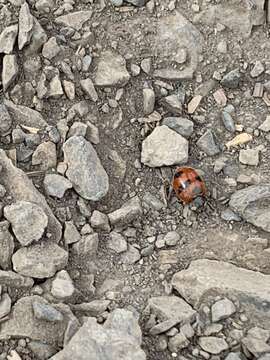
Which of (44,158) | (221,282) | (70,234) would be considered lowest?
(221,282)

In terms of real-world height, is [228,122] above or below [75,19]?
below

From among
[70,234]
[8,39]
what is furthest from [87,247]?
[8,39]

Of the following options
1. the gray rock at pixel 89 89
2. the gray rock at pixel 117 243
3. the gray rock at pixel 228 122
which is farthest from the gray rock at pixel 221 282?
the gray rock at pixel 89 89

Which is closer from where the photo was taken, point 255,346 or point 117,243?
point 255,346

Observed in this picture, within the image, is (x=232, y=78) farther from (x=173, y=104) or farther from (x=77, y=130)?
(x=77, y=130)

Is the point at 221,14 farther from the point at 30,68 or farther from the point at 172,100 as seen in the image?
the point at 30,68

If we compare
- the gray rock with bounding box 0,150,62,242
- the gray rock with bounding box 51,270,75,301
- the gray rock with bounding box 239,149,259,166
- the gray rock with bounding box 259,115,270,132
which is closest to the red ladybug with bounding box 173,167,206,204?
the gray rock with bounding box 239,149,259,166

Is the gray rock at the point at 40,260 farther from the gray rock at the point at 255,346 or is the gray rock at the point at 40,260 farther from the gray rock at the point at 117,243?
the gray rock at the point at 255,346
